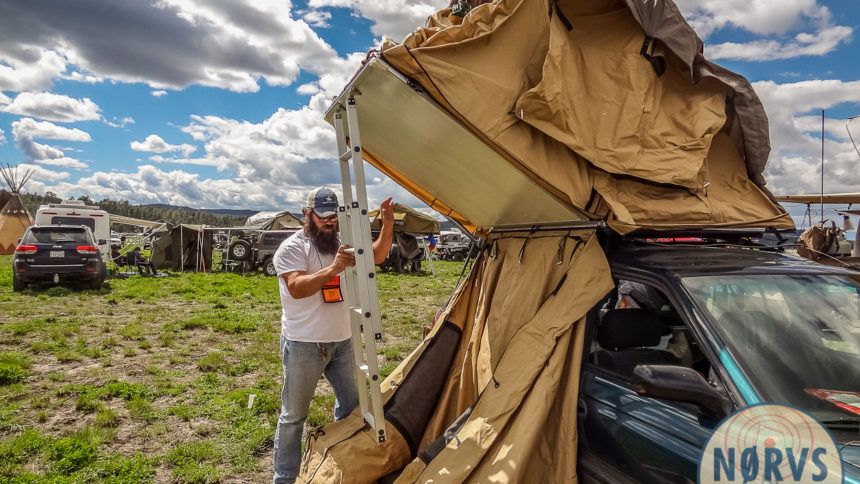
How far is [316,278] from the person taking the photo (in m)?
2.96

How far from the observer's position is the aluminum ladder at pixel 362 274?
2670 mm

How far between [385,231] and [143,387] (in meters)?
3.97

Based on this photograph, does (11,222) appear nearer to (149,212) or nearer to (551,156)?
(551,156)

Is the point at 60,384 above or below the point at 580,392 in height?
below

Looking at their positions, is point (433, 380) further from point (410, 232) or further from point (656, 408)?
point (410, 232)

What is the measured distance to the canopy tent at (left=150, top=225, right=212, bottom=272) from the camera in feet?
62.5

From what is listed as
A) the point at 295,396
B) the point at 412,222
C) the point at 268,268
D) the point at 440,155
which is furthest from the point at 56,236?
the point at 440,155

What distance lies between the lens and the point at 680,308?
2.28 m

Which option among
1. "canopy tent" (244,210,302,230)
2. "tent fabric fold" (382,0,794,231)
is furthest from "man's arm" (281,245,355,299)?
"canopy tent" (244,210,302,230)

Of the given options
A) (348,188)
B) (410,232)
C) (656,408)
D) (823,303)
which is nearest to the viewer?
(656,408)

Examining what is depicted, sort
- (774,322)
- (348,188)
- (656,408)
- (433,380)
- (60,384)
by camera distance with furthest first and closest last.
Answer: (60,384) < (433,380) < (348,188) < (774,322) < (656,408)

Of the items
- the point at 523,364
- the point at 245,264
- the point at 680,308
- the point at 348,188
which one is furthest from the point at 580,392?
the point at 245,264

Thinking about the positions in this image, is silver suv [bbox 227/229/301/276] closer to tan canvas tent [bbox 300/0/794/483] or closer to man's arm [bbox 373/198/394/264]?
man's arm [bbox 373/198/394/264]

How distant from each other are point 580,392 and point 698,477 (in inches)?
30.6
